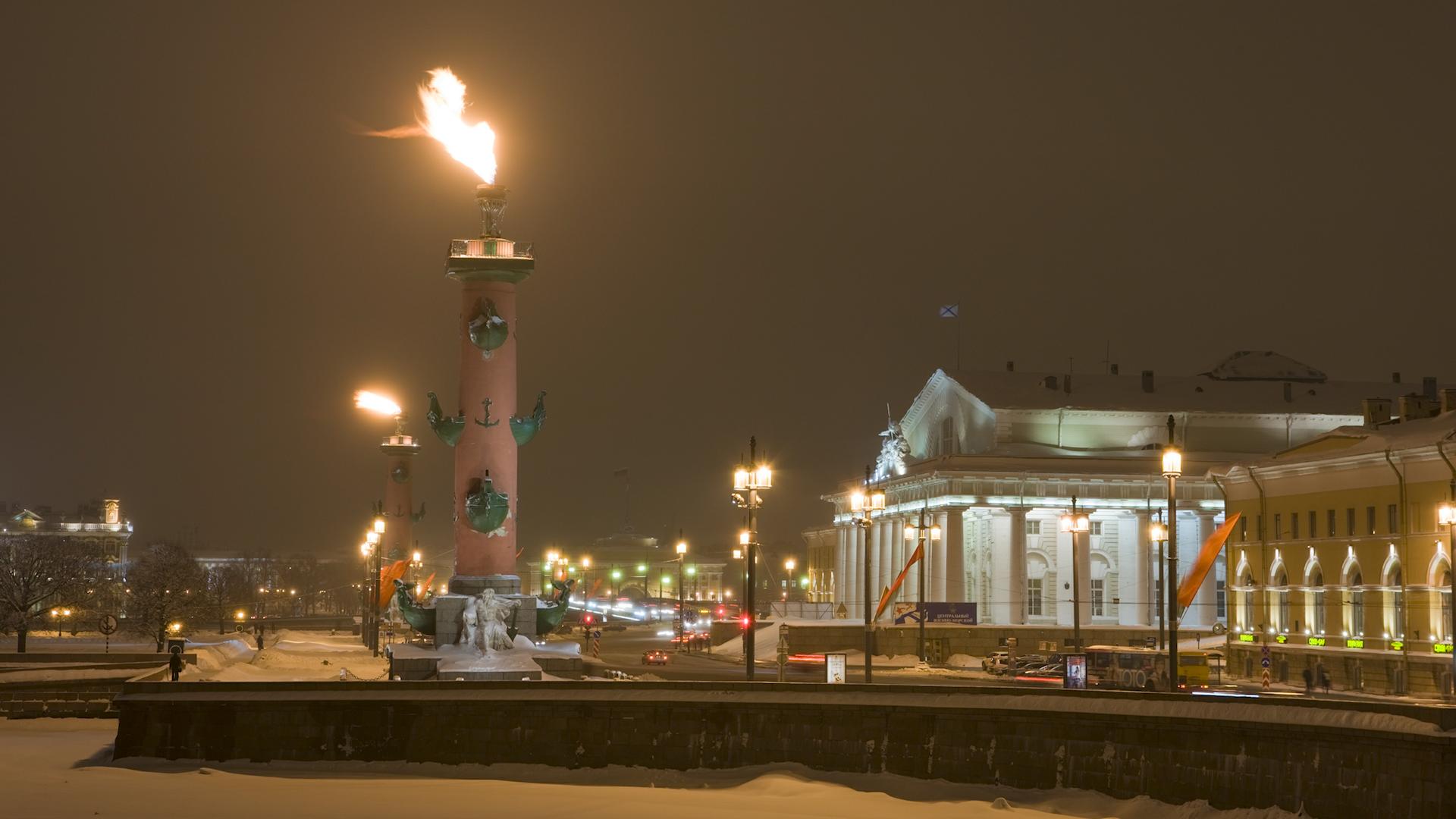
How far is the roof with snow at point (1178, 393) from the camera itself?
318 ft

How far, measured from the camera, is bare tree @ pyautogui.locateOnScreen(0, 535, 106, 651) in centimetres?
8175

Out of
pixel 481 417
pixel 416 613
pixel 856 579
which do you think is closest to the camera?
pixel 416 613

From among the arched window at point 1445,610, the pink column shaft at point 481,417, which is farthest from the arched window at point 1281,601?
the pink column shaft at point 481,417

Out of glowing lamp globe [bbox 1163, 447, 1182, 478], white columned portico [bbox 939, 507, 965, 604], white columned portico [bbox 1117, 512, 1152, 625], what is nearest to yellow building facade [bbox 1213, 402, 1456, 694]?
glowing lamp globe [bbox 1163, 447, 1182, 478]

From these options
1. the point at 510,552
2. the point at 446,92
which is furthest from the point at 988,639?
the point at 446,92

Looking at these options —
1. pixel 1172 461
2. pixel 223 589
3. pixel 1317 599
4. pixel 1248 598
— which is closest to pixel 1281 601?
pixel 1248 598

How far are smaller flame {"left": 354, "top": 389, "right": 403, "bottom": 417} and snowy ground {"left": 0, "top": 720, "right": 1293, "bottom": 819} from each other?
60511mm

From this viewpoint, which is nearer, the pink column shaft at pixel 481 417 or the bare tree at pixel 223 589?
the pink column shaft at pixel 481 417

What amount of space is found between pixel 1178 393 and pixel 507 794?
78.2m

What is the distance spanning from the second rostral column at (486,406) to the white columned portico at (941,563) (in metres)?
43.3

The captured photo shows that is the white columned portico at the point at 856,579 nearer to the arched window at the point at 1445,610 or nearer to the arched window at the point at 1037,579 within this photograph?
the arched window at the point at 1037,579

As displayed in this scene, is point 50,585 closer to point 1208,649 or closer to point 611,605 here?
point 1208,649

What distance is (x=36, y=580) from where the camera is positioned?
286 ft

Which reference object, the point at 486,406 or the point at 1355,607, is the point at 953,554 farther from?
the point at 486,406
